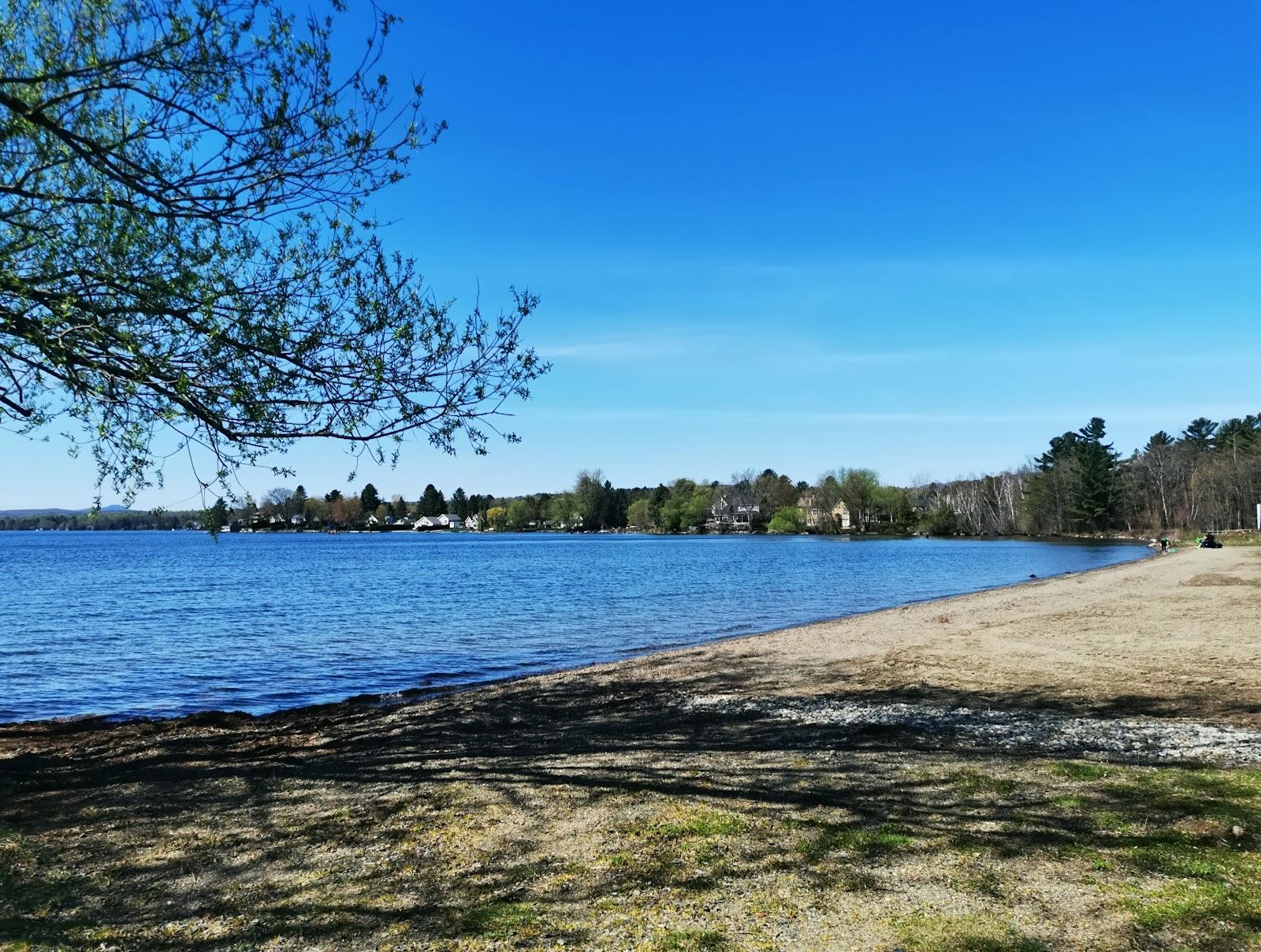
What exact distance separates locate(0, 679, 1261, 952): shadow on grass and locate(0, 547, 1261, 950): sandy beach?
0.03 m

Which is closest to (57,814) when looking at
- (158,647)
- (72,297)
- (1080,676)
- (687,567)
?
(72,297)

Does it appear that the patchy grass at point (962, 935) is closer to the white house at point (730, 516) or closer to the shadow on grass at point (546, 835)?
the shadow on grass at point (546, 835)

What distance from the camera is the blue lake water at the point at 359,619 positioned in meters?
18.3

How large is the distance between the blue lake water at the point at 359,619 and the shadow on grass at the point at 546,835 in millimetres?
5594

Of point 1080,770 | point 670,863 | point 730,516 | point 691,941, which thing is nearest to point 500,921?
point 691,941

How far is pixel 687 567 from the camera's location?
66562 mm

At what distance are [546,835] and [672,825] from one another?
3.08ft

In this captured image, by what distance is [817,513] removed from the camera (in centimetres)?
17550

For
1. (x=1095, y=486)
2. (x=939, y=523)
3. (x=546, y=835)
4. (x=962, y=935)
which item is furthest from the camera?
(x=939, y=523)

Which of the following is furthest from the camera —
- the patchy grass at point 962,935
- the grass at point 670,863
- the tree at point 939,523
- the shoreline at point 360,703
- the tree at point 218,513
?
the tree at point 939,523

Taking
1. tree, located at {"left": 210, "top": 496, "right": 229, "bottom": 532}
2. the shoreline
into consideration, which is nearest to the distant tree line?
the shoreline

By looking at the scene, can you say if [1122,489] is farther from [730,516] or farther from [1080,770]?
[1080,770]

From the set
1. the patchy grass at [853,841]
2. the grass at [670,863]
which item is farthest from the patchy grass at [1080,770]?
the patchy grass at [853,841]

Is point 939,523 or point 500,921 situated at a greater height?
point 500,921
